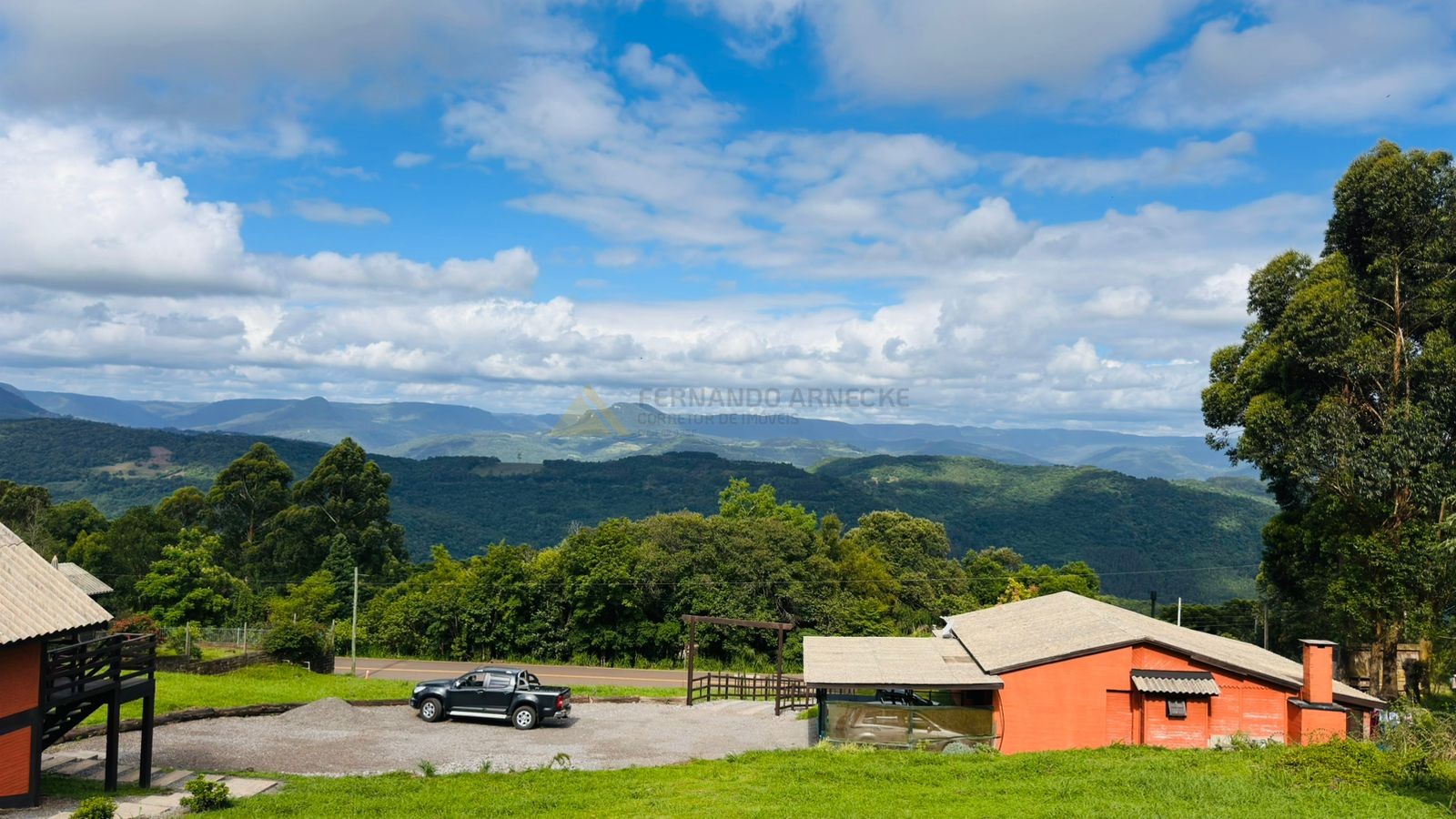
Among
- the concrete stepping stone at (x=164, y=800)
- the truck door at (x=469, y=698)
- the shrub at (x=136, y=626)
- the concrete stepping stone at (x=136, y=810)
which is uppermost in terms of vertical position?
the concrete stepping stone at (x=136, y=810)

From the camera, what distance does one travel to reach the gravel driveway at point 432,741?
19.7m

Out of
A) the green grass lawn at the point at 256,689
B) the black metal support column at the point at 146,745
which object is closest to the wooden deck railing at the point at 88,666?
the black metal support column at the point at 146,745

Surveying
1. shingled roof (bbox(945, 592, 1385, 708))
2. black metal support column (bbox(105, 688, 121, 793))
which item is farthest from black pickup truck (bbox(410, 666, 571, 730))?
shingled roof (bbox(945, 592, 1385, 708))

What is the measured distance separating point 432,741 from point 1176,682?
61.4 feet

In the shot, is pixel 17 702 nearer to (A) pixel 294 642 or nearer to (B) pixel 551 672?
(A) pixel 294 642

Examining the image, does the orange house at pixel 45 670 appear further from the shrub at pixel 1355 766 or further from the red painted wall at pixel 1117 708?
the shrub at pixel 1355 766

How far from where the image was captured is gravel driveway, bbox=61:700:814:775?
1970 cm

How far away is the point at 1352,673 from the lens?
106 feet

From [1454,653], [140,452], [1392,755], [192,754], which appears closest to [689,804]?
[192,754]

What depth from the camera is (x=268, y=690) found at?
28984mm

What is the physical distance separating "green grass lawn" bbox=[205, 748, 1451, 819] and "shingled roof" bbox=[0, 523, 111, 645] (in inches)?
174

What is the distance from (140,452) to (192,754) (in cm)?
18927

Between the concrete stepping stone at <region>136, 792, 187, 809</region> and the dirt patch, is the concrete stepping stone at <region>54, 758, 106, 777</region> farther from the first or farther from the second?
the dirt patch

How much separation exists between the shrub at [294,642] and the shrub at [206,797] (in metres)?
22.0
